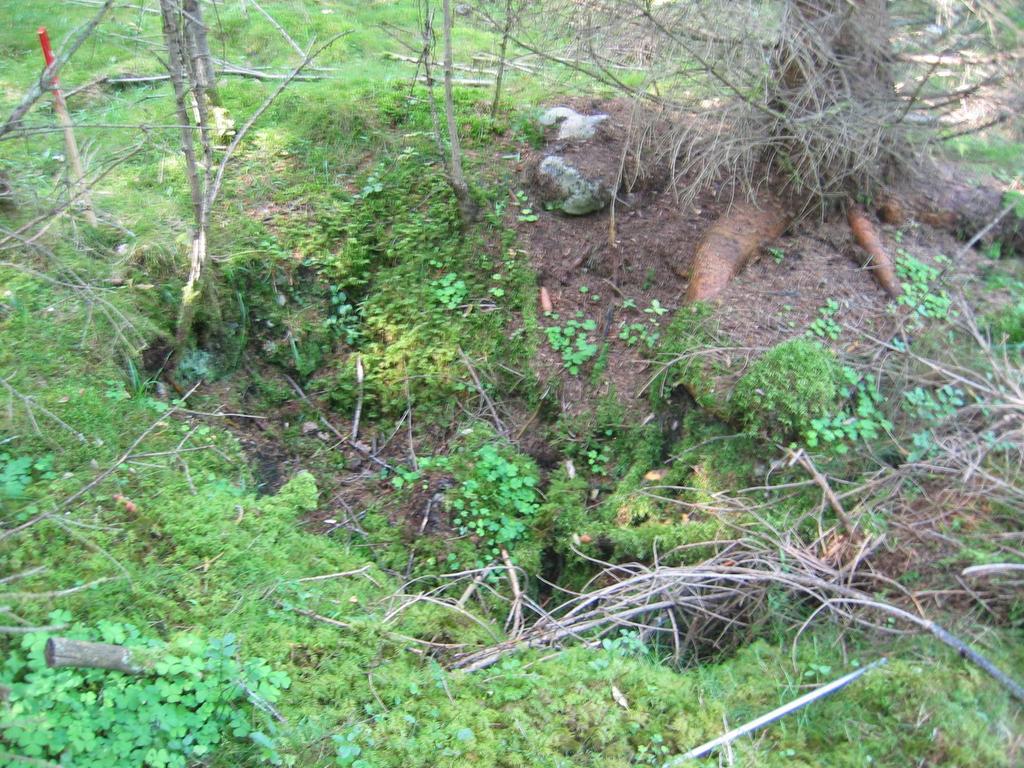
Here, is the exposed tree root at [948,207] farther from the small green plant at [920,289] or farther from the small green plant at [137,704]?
the small green plant at [137,704]

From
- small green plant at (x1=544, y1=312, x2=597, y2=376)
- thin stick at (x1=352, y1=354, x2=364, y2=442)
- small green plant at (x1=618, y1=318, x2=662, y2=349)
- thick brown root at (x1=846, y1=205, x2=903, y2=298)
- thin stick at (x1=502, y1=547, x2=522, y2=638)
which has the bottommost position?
thin stick at (x1=502, y1=547, x2=522, y2=638)

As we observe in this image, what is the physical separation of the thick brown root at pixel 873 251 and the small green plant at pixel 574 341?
1821 mm

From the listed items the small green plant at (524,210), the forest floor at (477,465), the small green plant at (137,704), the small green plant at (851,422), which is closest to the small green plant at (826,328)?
the forest floor at (477,465)

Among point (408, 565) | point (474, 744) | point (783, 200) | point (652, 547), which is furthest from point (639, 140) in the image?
point (474, 744)

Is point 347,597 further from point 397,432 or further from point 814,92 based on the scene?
point 814,92

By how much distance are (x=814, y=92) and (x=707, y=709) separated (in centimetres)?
360

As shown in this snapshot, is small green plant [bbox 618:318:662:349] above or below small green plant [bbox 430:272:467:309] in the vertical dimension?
below

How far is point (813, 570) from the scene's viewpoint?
11.0ft

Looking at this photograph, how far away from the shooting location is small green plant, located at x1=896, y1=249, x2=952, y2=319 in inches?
173

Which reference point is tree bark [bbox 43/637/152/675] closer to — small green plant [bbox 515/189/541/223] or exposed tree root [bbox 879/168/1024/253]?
small green plant [bbox 515/189/541/223]

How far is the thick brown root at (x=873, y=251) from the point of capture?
458 cm

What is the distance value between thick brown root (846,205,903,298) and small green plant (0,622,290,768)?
161 inches

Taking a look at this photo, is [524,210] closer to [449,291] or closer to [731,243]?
[449,291]

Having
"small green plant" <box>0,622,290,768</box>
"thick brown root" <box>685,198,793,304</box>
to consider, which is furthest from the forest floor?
"thick brown root" <box>685,198,793,304</box>
